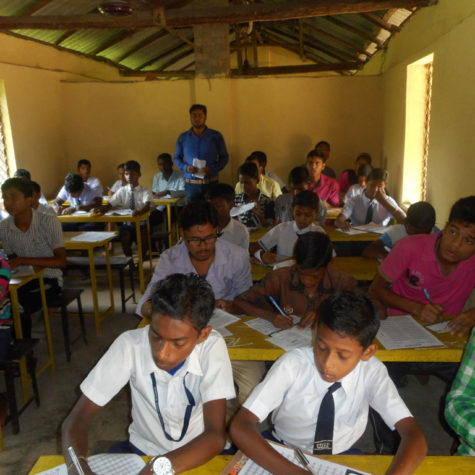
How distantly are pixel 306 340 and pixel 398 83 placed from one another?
554 centimetres

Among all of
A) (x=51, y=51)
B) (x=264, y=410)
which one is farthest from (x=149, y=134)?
(x=264, y=410)

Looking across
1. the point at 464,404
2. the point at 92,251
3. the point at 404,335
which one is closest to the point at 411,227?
the point at 404,335

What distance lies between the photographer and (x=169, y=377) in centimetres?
140

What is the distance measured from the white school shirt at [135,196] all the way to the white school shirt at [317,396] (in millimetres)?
4591

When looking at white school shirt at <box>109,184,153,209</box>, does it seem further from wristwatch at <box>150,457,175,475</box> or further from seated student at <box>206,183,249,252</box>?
wristwatch at <box>150,457,175,475</box>

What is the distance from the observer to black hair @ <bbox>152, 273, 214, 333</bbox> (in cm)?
133

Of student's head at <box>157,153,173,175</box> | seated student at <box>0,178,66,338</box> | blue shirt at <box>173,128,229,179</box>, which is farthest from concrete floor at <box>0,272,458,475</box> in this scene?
student's head at <box>157,153,173,175</box>

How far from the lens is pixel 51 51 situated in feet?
24.8

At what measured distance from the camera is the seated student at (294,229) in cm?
335

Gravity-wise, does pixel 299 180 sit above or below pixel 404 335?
above

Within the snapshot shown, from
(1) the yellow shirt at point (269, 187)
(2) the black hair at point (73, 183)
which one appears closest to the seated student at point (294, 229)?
(1) the yellow shirt at point (269, 187)

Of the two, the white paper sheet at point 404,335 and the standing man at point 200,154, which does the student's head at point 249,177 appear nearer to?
the standing man at point 200,154

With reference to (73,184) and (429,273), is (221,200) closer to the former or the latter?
(429,273)

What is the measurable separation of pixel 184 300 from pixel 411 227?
2279mm
